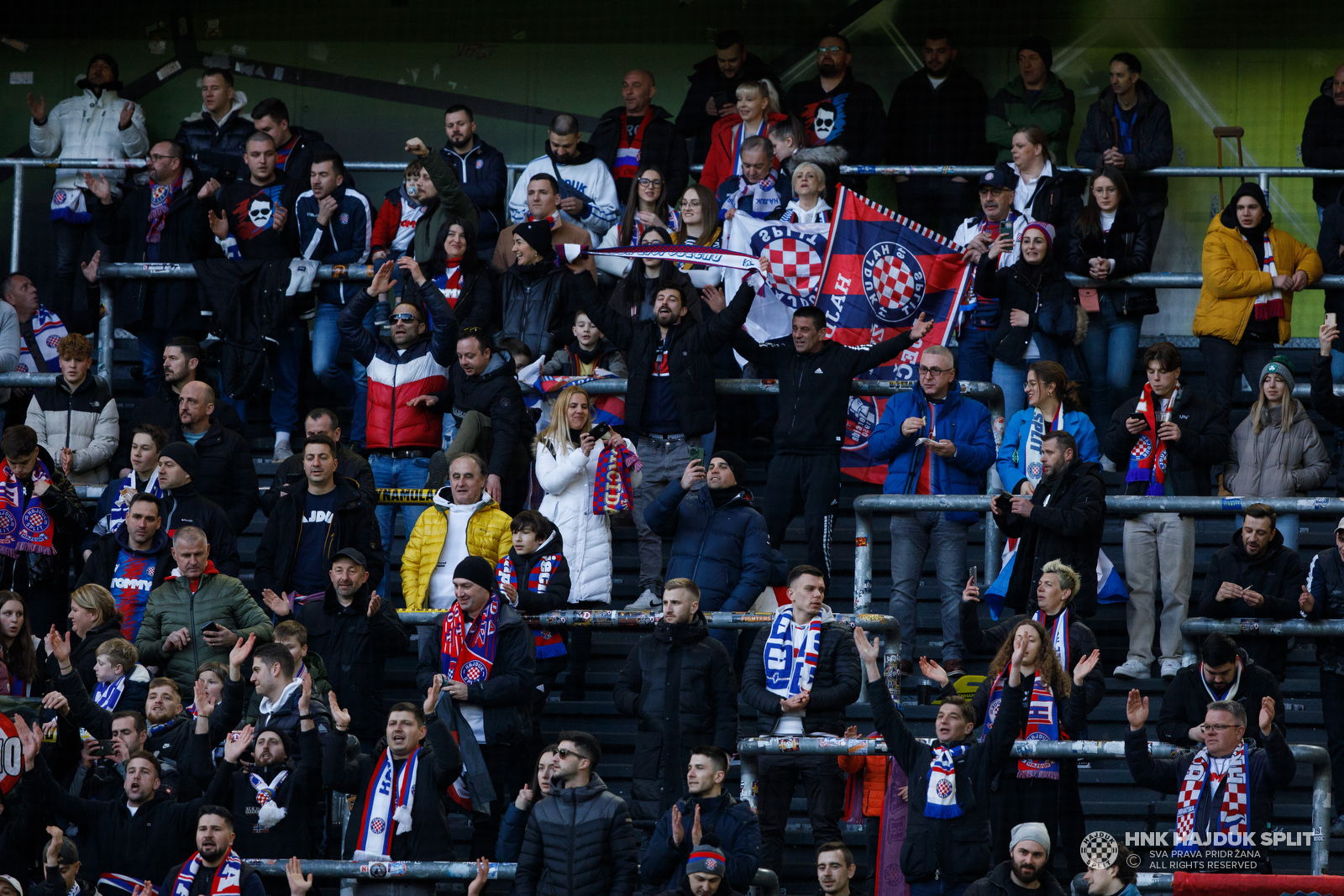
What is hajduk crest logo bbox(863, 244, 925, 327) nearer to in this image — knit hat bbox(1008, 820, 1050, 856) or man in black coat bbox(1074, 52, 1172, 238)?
man in black coat bbox(1074, 52, 1172, 238)

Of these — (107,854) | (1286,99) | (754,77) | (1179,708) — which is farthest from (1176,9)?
(107,854)

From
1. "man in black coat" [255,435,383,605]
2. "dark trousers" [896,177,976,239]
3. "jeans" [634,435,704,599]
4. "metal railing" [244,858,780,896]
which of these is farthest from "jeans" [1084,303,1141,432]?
"metal railing" [244,858,780,896]

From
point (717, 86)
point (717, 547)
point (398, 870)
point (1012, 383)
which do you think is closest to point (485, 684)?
point (398, 870)

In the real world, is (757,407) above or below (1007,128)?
below

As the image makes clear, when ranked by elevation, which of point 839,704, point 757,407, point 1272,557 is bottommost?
point 839,704

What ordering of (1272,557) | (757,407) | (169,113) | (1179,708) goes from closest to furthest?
(1179,708) < (1272,557) < (757,407) < (169,113)

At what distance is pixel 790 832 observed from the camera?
9516 millimetres

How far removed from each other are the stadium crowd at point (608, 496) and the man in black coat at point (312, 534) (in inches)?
0.7

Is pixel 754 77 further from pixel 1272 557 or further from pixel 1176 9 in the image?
pixel 1272 557

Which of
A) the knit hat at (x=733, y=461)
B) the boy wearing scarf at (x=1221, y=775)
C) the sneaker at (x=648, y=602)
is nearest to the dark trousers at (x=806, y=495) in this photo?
the knit hat at (x=733, y=461)

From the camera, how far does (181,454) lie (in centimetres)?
1075

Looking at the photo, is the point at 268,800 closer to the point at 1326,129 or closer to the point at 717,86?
the point at 717,86

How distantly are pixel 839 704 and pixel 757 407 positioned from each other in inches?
145

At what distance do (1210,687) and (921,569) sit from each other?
6.20 ft
